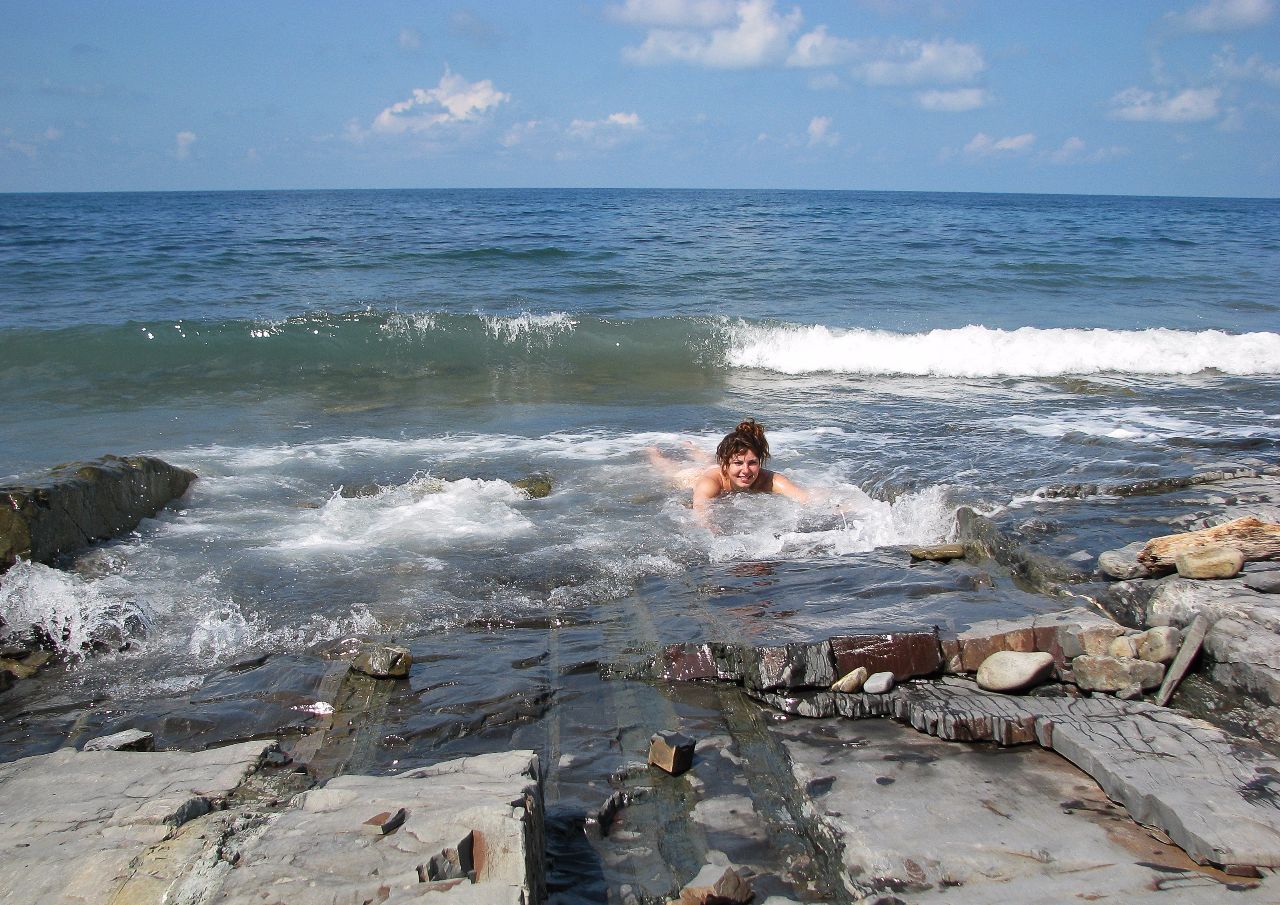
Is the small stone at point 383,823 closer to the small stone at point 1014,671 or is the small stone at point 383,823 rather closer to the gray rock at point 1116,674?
the small stone at point 1014,671

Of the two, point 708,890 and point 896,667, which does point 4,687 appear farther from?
point 896,667

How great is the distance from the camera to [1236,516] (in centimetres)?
526

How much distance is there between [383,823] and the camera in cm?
229

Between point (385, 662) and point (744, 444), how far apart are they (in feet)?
11.3

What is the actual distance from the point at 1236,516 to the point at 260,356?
12162 mm

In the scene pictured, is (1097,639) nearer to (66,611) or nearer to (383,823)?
(383,823)

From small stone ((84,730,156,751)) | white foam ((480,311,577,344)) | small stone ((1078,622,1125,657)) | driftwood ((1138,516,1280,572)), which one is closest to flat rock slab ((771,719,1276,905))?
small stone ((1078,622,1125,657))

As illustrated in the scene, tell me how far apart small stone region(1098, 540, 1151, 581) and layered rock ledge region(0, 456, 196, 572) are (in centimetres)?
565

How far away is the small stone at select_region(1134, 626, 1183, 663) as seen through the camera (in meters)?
3.63

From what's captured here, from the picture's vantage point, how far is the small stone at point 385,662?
153 inches

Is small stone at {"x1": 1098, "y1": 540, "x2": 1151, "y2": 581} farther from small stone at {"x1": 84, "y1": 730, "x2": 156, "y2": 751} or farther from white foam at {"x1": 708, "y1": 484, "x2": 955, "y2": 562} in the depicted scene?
small stone at {"x1": 84, "y1": 730, "x2": 156, "y2": 751}

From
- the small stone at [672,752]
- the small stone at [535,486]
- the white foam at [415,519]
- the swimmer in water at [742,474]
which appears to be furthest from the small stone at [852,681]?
the small stone at [535,486]

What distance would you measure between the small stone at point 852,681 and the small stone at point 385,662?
5.77ft

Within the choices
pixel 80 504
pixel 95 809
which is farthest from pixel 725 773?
pixel 80 504
